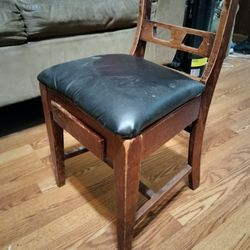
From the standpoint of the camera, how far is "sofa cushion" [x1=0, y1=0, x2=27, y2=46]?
90cm

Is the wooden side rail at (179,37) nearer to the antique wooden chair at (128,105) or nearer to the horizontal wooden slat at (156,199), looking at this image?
the antique wooden chair at (128,105)

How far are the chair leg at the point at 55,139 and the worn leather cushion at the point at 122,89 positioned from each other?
3.0 inches

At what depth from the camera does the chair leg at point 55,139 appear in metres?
0.74

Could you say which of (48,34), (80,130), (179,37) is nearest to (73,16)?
(48,34)

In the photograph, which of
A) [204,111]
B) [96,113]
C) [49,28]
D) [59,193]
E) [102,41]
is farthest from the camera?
[102,41]

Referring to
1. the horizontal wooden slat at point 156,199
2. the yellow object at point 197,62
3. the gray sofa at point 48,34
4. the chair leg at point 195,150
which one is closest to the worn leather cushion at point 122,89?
the chair leg at point 195,150

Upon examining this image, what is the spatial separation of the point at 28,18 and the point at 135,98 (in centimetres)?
64

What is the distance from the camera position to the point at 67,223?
2.56 feet

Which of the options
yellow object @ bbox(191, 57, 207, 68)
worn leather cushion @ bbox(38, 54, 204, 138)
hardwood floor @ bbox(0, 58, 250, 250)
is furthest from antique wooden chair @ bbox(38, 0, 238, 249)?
yellow object @ bbox(191, 57, 207, 68)

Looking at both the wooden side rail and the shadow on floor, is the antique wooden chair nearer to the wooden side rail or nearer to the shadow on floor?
the wooden side rail

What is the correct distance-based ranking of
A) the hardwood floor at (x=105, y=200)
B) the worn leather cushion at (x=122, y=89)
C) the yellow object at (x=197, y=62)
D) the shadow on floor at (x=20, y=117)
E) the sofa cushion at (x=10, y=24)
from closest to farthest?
the worn leather cushion at (x=122, y=89)
the hardwood floor at (x=105, y=200)
the sofa cushion at (x=10, y=24)
the shadow on floor at (x=20, y=117)
the yellow object at (x=197, y=62)

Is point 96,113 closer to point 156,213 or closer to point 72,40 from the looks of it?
point 156,213

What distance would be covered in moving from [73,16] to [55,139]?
0.53 metres

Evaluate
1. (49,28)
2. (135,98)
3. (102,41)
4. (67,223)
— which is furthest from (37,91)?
(135,98)
